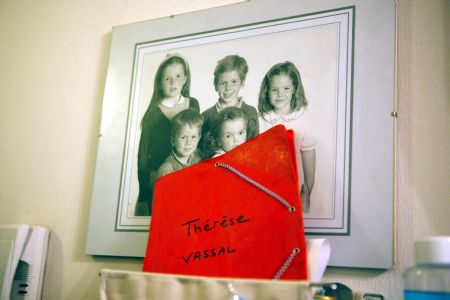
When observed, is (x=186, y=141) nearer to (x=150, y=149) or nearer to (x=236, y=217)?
(x=150, y=149)

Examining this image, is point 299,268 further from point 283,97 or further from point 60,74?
point 60,74

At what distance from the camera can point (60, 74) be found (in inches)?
36.5

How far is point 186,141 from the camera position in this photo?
744mm

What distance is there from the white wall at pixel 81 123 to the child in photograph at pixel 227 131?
0.74 ft

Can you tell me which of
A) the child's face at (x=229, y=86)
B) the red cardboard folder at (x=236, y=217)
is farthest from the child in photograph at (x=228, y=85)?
the red cardboard folder at (x=236, y=217)

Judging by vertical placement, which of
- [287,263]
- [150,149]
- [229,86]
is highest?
[229,86]

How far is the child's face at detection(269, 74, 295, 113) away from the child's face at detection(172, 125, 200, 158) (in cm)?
14

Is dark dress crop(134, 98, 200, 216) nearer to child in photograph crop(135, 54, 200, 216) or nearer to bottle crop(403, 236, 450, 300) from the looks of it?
child in photograph crop(135, 54, 200, 216)

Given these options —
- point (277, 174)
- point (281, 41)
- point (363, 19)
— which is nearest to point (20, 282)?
point (277, 174)

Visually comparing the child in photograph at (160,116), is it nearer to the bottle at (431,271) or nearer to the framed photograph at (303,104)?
the framed photograph at (303,104)

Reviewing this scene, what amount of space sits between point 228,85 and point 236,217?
0.83 ft

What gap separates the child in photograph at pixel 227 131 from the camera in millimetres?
708

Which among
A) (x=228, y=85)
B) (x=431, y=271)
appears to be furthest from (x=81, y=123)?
(x=431, y=271)

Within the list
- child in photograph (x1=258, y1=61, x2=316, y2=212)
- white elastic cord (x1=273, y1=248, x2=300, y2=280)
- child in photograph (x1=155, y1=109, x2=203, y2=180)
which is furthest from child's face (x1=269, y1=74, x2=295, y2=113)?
white elastic cord (x1=273, y1=248, x2=300, y2=280)
